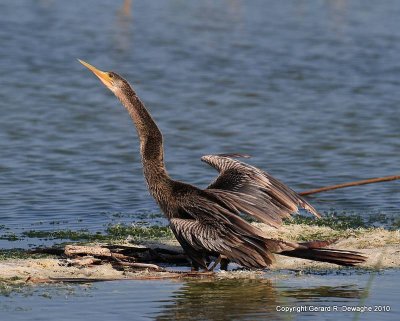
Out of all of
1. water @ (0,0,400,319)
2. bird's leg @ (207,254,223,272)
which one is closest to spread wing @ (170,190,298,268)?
bird's leg @ (207,254,223,272)

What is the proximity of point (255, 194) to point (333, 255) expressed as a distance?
868 millimetres

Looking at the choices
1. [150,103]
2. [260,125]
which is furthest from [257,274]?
[150,103]

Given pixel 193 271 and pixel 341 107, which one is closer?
pixel 193 271

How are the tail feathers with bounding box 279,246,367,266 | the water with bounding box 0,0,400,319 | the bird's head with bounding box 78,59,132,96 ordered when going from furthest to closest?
the water with bounding box 0,0,400,319
the bird's head with bounding box 78,59,132,96
the tail feathers with bounding box 279,246,367,266

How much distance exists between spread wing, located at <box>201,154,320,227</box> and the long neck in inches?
16.0

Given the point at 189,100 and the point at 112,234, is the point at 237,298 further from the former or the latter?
the point at 189,100

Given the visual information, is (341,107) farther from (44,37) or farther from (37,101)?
(44,37)

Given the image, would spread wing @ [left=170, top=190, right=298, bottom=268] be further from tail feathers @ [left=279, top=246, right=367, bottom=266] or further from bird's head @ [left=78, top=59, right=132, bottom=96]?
bird's head @ [left=78, top=59, right=132, bottom=96]

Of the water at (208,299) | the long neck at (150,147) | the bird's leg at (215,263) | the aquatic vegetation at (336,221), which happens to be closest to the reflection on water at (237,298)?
the water at (208,299)

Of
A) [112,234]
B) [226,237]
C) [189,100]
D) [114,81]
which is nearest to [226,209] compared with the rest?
[226,237]

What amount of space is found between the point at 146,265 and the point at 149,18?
18913mm

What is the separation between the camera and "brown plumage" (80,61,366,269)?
336 inches

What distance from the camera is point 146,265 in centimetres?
875

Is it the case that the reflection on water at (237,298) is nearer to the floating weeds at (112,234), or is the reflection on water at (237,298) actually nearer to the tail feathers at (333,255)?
the tail feathers at (333,255)
